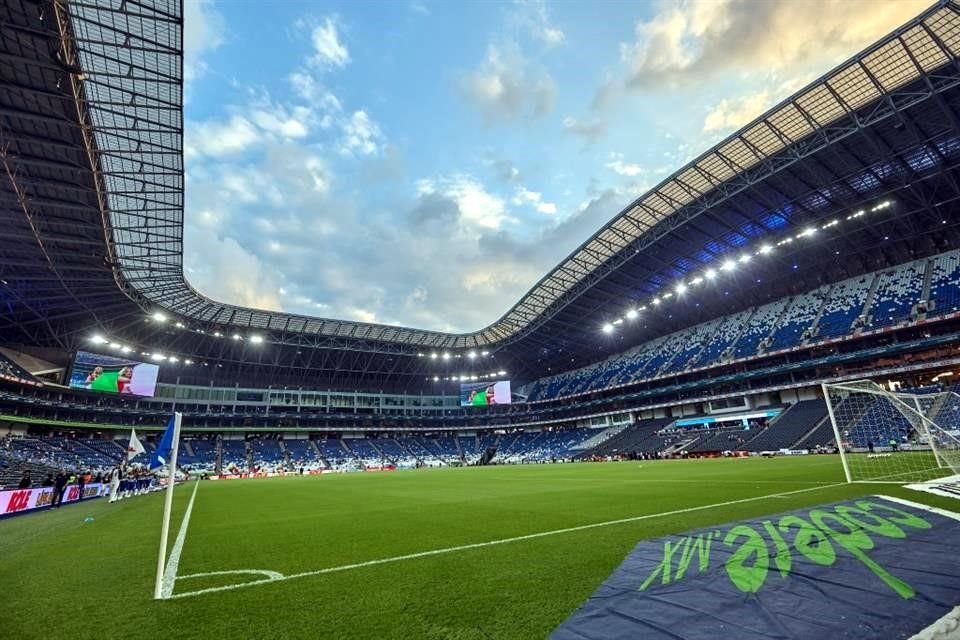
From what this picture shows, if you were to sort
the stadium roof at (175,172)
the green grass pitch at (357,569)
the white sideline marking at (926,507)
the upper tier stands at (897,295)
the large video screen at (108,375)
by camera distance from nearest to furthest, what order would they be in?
1. the green grass pitch at (357,569)
2. the white sideline marking at (926,507)
3. the stadium roof at (175,172)
4. the upper tier stands at (897,295)
5. the large video screen at (108,375)

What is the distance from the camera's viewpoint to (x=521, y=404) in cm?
8119

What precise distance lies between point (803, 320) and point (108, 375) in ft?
254

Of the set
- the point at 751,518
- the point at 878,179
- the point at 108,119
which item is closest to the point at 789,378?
the point at 878,179

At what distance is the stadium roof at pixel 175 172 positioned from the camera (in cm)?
1861

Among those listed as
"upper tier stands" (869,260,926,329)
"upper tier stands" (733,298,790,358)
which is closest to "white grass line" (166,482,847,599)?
"upper tier stands" (869,260,926,329)

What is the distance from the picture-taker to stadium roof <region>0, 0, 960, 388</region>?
18.6 metres

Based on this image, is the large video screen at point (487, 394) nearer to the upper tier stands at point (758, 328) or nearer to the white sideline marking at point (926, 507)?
the upper tier stands at point (758, 328)

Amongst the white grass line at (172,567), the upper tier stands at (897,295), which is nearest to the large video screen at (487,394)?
the upper tier stands at (897,295)

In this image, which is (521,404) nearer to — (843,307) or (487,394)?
(487,394)

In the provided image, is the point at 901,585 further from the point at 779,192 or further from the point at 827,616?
the point at 779,192

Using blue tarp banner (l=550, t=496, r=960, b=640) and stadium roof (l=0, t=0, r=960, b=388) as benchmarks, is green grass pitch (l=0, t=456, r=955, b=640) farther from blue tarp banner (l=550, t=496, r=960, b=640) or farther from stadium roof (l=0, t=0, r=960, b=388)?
stadium roof (l=0, t=0, r=960, b=388)

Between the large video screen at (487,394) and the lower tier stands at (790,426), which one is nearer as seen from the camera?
the lower tier stands at (790,426)

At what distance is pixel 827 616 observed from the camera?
10.6 feet

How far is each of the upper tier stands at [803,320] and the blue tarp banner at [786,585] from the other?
142 ft
